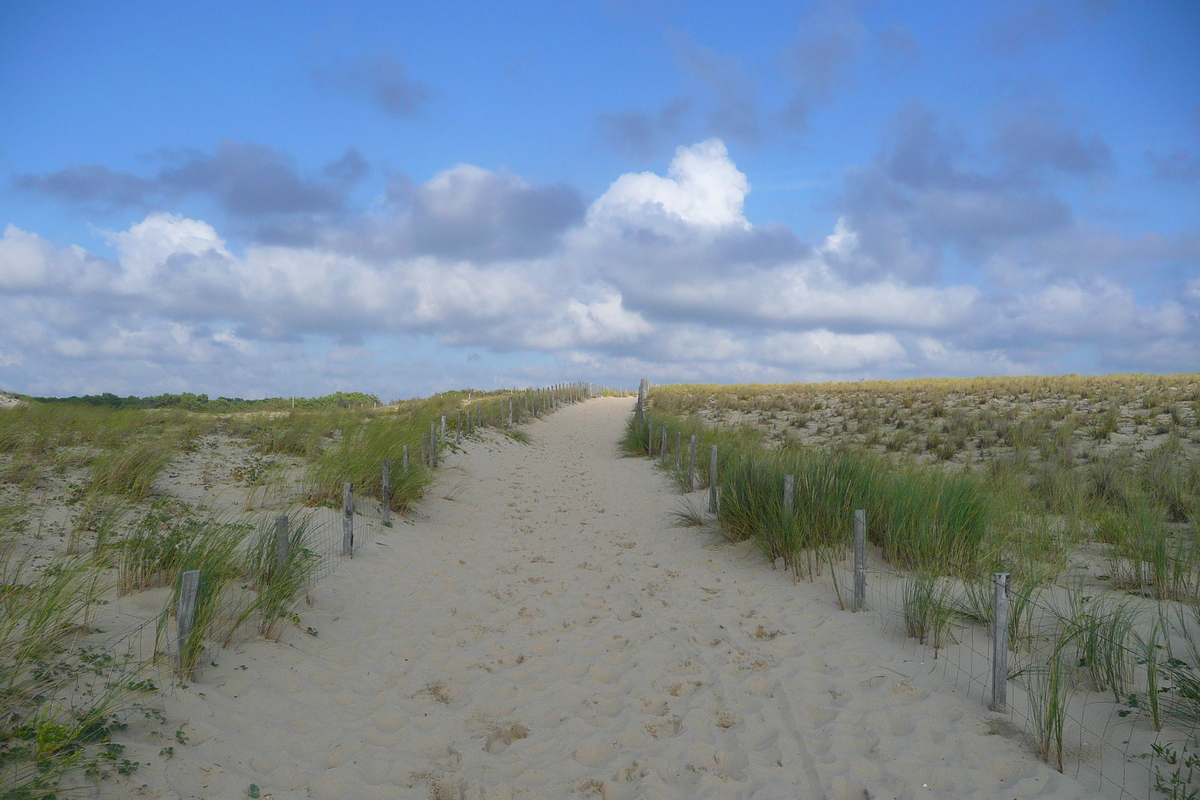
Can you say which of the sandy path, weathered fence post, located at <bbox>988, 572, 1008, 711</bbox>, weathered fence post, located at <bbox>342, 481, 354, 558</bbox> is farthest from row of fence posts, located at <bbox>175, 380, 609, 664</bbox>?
weathered fence post, located at <bbox>988, 572, 1008, 711</bbox>

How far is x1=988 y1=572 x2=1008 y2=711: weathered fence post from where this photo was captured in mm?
4188

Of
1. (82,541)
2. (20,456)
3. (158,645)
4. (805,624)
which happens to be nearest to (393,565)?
(82,541)

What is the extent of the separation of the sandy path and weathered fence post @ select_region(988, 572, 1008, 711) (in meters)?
0.19

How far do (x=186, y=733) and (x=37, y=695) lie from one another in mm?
783

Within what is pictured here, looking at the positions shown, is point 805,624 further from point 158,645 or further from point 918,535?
point 158,645

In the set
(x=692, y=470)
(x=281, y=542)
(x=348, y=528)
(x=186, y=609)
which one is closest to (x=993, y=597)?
(x=186, y=609)

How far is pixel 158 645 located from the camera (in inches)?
179

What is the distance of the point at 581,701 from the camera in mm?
4918

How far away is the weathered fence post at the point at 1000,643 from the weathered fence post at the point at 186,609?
5.27m

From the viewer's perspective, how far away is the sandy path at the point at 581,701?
3807mm

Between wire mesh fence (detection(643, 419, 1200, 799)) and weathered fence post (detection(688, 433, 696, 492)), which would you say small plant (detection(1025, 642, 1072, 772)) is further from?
weathered fence post (detection(688, 433, 696, 492))

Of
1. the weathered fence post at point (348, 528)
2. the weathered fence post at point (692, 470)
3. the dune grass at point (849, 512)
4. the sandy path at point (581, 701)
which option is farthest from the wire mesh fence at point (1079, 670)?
the weathered fence post at point (692, 470)

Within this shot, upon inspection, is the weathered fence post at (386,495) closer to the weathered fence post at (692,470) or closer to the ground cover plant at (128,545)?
the ground cover plant at (128,545)

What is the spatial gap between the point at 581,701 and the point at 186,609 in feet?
9.22
